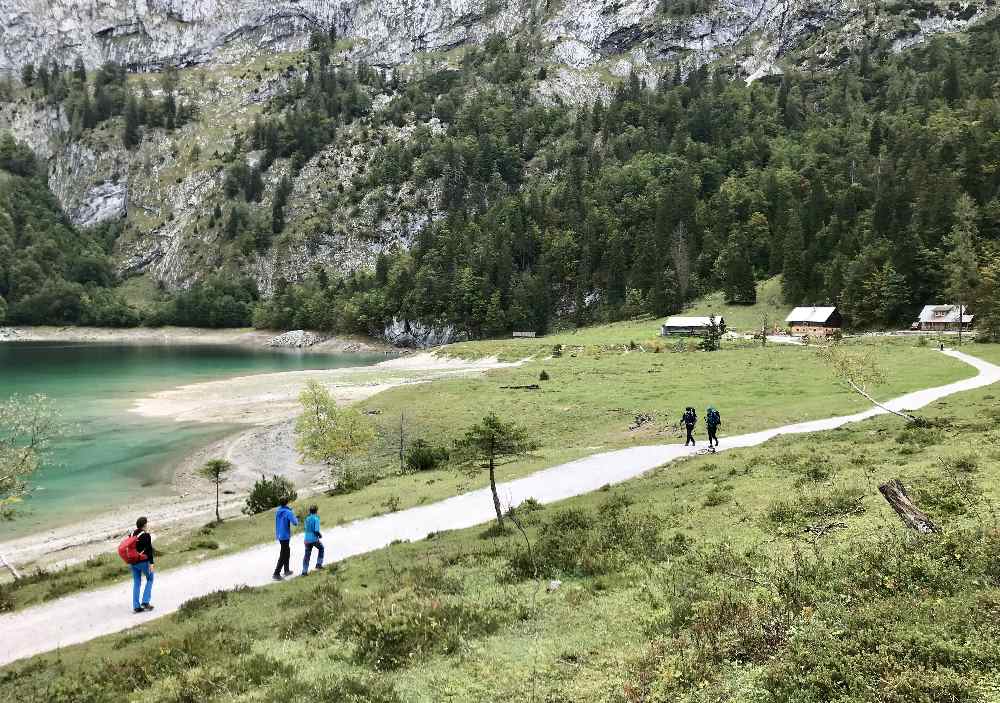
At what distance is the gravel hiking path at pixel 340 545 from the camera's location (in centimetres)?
1636

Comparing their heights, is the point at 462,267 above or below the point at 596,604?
above

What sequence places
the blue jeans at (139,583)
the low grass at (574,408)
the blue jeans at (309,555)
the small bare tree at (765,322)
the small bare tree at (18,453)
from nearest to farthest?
the blue jeans at (139,583)
the blue jeans at (309,555)
the small bare tree at (18,453)
the low grass at (574,408)
the small bare tree at (765,322)

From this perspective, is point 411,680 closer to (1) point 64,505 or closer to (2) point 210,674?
(2) point 210,674

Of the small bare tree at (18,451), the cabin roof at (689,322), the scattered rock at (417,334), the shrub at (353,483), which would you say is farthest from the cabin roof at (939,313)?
the scattered rock at (417,334)

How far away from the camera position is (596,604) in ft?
39.8

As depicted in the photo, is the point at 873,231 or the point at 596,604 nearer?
the point at 596,604

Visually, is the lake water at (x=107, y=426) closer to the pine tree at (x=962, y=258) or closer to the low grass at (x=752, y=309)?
the low grass at (x=752, y=309)

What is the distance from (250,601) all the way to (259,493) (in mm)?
17174

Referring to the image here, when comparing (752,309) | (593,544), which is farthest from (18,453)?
(752,309)

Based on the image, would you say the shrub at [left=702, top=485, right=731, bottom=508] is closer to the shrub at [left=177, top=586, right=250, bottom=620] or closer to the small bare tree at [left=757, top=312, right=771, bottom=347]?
the shrub at [left=177, top=586, right=250, bottom=620]

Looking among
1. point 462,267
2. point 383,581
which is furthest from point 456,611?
point 462,267

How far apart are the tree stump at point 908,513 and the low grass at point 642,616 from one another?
558 millimetres

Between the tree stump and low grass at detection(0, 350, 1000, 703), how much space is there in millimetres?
558

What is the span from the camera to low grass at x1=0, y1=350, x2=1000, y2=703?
26.9 feet
